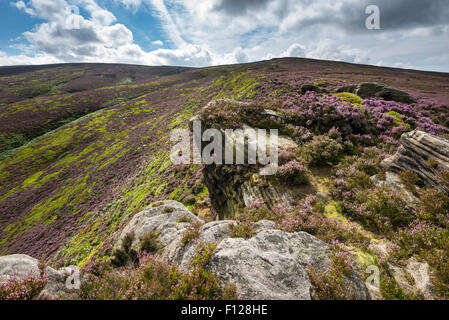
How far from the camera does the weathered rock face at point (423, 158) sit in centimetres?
734

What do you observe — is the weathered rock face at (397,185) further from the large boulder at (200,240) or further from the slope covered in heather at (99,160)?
the slope covered in heather at (99,160)

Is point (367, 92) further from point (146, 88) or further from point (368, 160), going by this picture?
point (146, 88)

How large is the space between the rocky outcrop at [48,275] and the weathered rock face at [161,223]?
2.71 meters

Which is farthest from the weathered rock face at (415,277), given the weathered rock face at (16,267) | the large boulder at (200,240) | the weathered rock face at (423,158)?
the weathered rock face at (16,267)

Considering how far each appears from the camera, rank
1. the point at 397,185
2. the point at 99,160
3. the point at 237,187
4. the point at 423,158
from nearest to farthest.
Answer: the point at 397,185
the point at 423,158
the point at 237,187
the point at 99,160

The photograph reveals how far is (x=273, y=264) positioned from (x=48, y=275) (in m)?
6.78

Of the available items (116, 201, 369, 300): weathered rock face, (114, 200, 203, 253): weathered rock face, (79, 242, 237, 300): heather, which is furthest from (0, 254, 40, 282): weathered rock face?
(116, 201, 369, 300): weathered rock face

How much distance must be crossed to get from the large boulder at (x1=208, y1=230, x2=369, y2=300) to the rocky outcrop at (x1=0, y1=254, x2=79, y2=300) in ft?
14.3

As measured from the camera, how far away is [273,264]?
5.10 m

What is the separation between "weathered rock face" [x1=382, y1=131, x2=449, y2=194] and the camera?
734 cm

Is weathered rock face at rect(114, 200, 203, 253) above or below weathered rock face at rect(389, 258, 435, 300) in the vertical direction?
below

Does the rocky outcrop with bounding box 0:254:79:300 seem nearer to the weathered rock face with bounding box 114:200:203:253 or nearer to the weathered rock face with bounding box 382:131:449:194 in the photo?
the weathered rock face with bounding box 114:200:203:253

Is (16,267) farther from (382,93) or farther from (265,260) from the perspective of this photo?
(382,93)

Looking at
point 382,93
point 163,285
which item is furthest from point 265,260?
point 382,93
